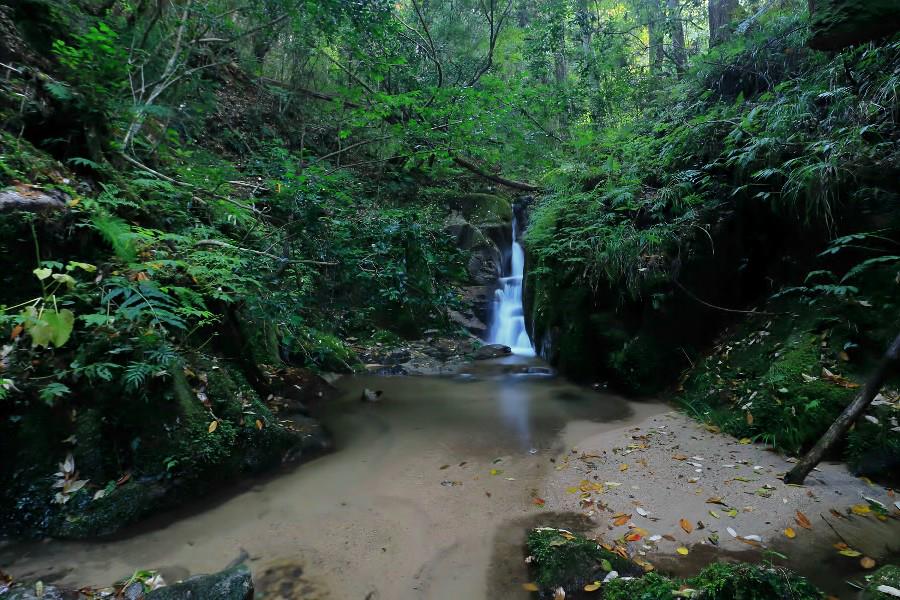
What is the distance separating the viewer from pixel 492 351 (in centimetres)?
1025

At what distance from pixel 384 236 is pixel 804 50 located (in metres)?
7.08

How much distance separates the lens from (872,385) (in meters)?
3.20

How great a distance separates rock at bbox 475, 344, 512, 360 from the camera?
Answer: 32.9ft

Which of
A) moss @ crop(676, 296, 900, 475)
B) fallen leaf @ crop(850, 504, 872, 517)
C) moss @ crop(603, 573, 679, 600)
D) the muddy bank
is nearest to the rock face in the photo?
moss @ crop(676, 296, 900, 475)

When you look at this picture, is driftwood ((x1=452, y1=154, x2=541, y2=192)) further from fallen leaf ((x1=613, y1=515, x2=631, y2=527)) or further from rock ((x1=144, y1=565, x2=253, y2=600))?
rock ((x1=144, y1=565, x2=253, y2=600))

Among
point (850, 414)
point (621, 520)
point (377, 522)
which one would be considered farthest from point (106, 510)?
point (850, 414)

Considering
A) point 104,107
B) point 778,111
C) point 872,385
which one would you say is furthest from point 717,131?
point 104,107

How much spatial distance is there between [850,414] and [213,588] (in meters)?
4.48

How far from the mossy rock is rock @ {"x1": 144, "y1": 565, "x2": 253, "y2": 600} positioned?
3.36m

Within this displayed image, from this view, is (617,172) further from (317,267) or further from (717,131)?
(317,267)

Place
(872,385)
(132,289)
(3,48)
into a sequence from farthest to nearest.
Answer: (3,48) < (132,289) < (872,385)

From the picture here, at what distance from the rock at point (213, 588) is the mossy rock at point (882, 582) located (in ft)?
11.0

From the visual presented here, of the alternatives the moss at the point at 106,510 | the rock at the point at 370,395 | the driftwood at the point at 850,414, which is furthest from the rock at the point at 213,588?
the rock at the point at 370,395

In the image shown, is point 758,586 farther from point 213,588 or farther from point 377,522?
point 213,588
